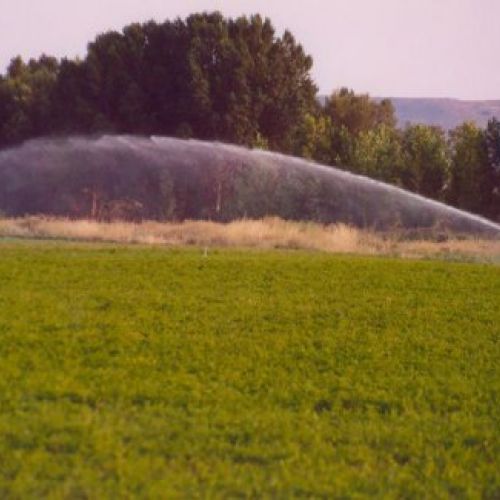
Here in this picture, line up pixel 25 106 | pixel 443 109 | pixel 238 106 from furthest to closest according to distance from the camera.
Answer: pixel 443 109, pixel 25 106, pixel 238 106

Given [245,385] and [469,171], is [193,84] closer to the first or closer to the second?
[469,171]

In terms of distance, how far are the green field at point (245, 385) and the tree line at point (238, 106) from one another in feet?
57.7

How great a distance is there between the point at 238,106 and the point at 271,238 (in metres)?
13.6

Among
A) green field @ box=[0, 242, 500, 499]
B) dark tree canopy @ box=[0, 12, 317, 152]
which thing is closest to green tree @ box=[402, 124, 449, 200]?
dark tree canopy @ box=[0, 12, 317, 152]

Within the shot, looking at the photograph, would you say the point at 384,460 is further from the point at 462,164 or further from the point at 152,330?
the point at 462,164

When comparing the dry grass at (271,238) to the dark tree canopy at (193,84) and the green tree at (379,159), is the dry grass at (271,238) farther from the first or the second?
the dark tree canopy at (193,84)

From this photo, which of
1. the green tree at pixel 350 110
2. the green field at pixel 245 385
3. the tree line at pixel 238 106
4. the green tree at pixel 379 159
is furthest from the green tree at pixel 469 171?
the green field at pixel 245 385

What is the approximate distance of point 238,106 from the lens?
3209cm

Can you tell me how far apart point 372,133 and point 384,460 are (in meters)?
27.2

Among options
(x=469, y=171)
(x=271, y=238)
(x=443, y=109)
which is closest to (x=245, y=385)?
(x=271, y=238)

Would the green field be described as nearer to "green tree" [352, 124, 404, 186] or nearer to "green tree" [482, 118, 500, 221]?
"green tree" [352, 124, 404, 186]

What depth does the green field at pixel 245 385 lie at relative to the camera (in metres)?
5.46

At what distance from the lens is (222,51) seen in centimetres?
3262

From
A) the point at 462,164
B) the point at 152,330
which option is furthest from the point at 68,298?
the point at 462,164
